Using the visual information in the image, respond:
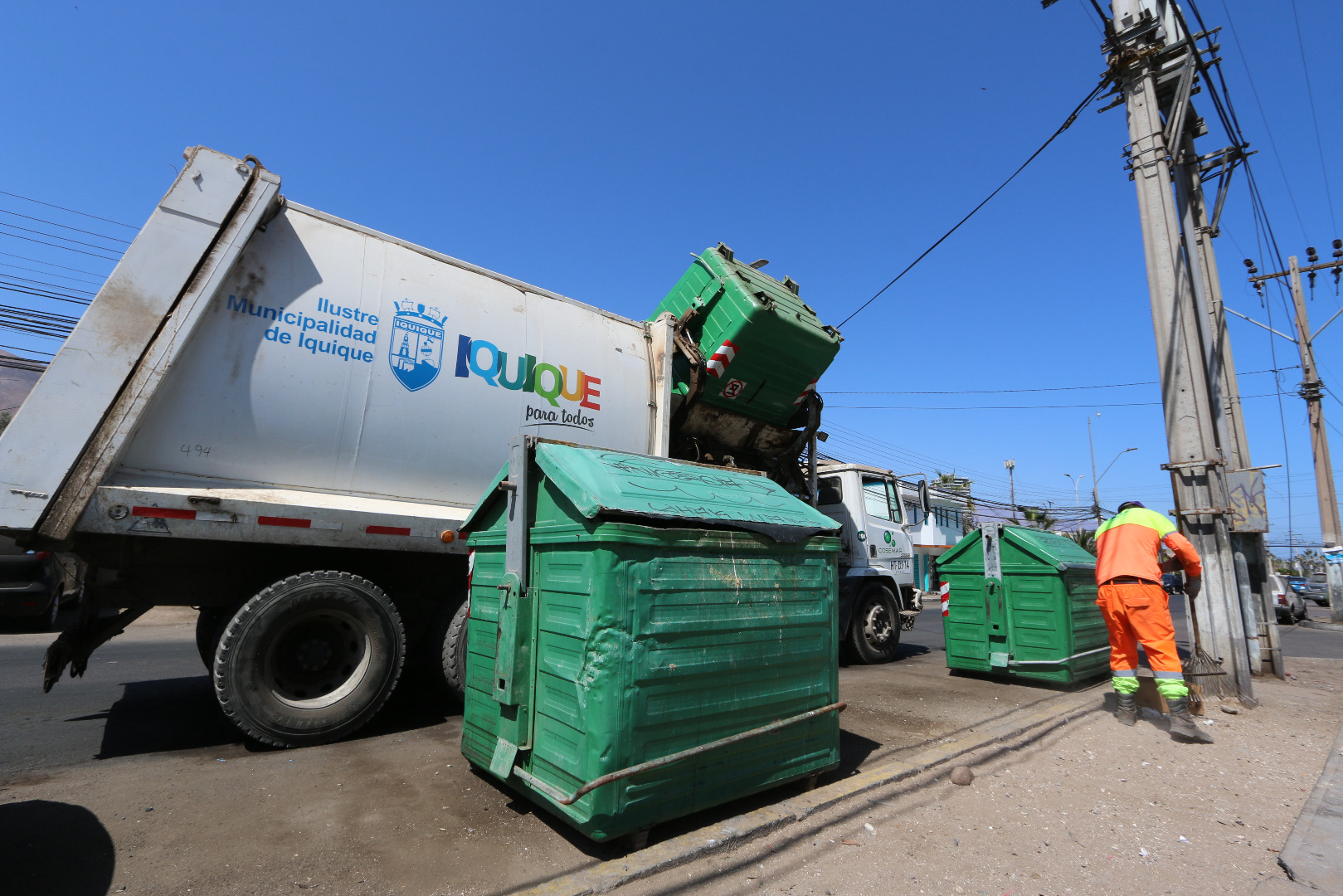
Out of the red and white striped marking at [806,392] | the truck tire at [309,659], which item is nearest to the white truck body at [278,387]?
the truck tire at [309,659]

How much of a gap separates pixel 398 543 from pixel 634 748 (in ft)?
8.22

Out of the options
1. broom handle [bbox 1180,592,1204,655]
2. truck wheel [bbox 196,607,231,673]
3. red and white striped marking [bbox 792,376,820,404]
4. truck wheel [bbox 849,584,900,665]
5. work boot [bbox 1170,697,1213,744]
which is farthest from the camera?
truck wheel [bbox 849,584,900,665]

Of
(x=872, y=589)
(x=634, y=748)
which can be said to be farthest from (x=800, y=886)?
(x=872, y=589)

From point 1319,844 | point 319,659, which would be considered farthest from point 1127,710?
point 319,659

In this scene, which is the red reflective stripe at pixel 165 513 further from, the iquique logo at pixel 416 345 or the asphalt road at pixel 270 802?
the iquique logo at pixel 416 345

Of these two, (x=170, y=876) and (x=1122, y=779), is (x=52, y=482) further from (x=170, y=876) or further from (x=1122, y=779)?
(x=1122, y=779)

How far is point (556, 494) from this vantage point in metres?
2.87

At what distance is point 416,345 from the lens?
4578mm

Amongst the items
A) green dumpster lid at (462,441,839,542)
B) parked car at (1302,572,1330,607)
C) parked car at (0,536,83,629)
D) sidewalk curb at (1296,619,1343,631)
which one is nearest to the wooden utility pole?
sidewalk curb at (1296,619,1343,631)

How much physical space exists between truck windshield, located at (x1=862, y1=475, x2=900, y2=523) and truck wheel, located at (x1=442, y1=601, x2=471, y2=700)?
542 cm

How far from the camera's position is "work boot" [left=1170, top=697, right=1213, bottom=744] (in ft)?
14.4

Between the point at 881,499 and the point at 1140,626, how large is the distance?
396 cm

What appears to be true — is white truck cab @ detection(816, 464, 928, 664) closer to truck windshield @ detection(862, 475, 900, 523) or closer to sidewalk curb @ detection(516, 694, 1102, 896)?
truck windshield @ detection(862, 475, 900, 523)

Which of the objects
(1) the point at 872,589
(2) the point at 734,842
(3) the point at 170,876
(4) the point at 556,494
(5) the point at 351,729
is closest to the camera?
(3) the point at 170,876
